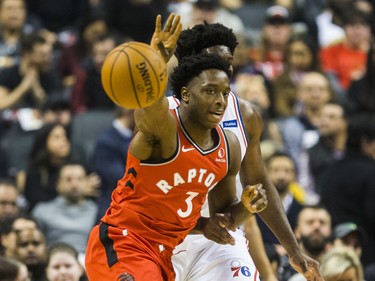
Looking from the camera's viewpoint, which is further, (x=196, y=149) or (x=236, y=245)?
(x=236, y=245)

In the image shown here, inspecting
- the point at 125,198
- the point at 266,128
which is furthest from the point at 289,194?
the point at 125,198

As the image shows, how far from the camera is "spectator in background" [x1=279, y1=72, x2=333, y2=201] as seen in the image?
11.2 m

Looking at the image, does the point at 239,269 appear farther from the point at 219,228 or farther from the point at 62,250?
the point at 62,250

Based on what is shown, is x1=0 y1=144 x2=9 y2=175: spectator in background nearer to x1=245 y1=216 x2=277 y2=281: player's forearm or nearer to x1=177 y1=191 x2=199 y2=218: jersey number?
x1=245 y1=216 x2=277 y2=281: player's forearm

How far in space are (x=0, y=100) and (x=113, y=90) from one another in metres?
7.09

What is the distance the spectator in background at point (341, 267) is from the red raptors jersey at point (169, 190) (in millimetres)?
2256

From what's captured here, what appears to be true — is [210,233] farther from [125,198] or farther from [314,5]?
[314,5]

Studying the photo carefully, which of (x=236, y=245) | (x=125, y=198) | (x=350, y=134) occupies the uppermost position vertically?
(x=125, y=198)

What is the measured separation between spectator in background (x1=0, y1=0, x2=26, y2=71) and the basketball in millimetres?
7724

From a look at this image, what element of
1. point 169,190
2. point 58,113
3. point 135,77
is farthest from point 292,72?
point 135,77

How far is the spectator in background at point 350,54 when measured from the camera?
13039 mm

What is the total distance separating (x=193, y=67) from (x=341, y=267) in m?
2.77

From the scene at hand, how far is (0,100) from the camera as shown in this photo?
1183cm

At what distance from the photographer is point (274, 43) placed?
42.3 feet
